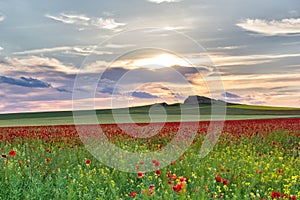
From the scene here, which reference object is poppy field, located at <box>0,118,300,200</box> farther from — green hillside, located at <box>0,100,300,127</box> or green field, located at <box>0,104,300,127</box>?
green hillside, located at <box>0,100,300,127</box>

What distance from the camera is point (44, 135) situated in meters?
14.8

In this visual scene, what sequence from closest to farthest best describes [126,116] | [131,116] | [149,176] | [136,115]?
[149,176] → [126,116] → [131,116] → [136,115]

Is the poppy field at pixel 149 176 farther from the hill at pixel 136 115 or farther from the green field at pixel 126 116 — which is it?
the hill at pixel 136 115

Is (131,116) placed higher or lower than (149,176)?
higher

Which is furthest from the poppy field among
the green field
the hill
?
the hill

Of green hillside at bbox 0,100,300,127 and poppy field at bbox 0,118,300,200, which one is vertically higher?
green hillside at bbox 0,100,300,127

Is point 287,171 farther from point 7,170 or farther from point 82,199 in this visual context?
point 7,170

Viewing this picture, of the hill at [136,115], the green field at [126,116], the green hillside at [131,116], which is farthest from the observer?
the hill at [136,115]

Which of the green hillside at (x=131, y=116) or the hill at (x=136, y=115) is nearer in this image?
the green hillside at (x=131, y=116)

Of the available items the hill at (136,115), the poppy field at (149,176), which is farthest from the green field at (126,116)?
the poppy field at (149,176)

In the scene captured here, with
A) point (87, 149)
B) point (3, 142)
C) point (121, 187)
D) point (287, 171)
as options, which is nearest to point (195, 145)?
point (87, 149)

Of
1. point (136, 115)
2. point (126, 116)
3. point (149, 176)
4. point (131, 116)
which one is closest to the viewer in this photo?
point (149, 176)

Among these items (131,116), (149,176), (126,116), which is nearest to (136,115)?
(131,116)

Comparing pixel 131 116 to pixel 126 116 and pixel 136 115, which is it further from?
pixel 136 115
